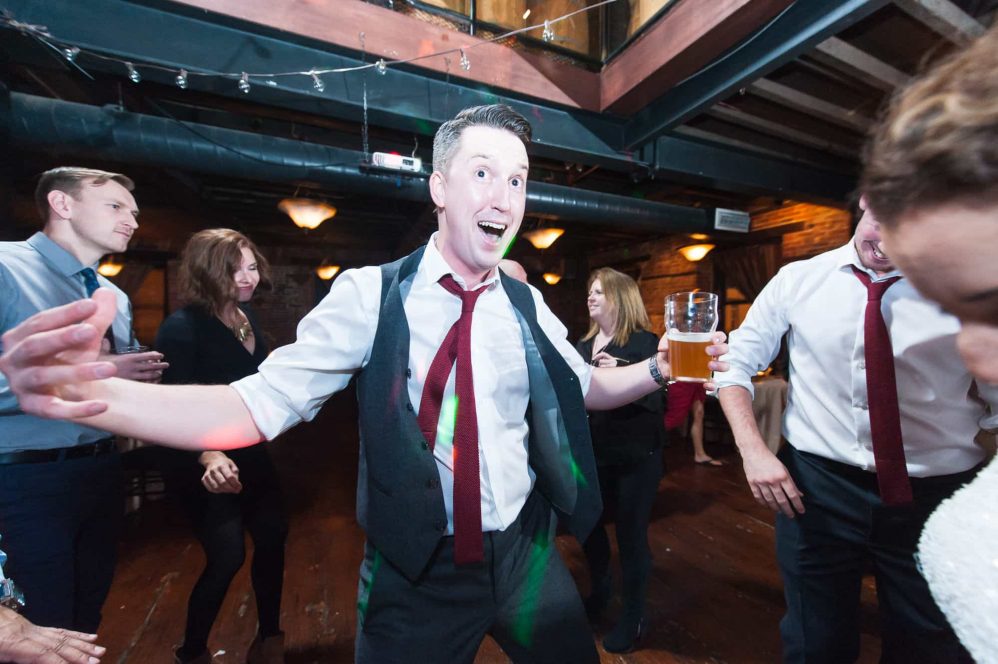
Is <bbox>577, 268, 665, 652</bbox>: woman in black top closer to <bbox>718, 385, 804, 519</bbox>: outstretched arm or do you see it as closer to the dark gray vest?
<bbox>718, 385, 804, 519</bbox>: outstretched arm

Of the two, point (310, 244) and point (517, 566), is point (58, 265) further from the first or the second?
point (310, 244)

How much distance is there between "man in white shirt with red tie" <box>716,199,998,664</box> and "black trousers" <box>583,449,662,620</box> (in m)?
0.75

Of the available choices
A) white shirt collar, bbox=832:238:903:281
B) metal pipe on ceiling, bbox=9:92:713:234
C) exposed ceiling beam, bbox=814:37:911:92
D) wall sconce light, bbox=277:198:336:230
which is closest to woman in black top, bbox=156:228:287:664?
metal pipe on ceiling, bbox=9:92:713:234

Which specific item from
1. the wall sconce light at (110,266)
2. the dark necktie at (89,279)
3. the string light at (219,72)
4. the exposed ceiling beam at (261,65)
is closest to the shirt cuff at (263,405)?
the dark necktie at (89,279)

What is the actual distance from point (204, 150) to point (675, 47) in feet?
12.9

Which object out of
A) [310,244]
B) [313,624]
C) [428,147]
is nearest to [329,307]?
[313,624]

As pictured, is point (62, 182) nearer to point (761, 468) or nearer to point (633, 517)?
point (761, 468)

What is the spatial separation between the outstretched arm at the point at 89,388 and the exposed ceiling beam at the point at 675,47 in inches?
131

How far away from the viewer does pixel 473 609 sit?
1.17 meters

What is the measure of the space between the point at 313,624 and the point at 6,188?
143 inches

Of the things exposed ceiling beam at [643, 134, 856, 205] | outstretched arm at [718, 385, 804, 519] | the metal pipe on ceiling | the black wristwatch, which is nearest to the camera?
the black wristwatch

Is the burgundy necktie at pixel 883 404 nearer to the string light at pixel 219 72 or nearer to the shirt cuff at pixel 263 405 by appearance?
the shirt cuff at pixel 263 405

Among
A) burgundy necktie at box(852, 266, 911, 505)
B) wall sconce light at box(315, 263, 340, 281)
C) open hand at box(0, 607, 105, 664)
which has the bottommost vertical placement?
open hand at box(0, 607, 105, 664)

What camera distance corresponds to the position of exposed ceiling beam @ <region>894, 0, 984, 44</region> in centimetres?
256
